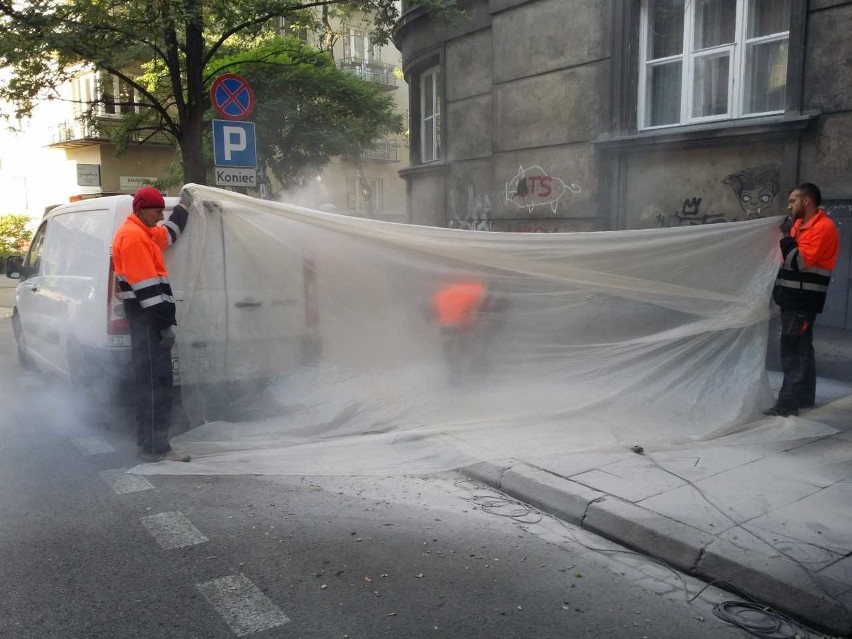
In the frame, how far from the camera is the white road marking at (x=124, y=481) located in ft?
14.8

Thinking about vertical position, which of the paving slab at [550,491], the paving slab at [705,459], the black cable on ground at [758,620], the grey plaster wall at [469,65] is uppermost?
the grey plaster wall at [469,65]

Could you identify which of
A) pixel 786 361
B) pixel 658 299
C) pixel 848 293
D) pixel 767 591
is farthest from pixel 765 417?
pixel 767 591

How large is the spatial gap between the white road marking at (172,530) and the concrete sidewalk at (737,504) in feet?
5.67

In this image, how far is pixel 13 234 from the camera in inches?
995

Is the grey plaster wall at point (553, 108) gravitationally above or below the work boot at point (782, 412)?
above

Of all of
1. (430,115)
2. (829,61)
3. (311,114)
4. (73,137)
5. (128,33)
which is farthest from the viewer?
(73,137)

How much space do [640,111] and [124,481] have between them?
6459mm

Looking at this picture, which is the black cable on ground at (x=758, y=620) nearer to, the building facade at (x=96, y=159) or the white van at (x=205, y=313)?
the white van at (x=205, y=313)

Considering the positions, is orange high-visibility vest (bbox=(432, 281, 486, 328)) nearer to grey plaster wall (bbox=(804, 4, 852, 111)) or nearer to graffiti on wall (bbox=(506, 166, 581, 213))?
grey plaster wall (bbox=(804, 4, 852, 111))

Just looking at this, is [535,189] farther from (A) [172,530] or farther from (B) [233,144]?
(A) [172,530]

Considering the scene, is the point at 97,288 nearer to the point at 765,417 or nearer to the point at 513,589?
the point at 513,589

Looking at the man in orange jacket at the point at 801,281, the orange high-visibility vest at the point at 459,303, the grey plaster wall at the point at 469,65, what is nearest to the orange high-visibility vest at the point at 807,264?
the man in orange jacket at the point at 801,281

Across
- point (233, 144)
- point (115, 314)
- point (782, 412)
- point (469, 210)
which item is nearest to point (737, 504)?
point (782, 412)

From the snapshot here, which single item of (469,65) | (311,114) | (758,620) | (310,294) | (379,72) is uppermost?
(379,72)
